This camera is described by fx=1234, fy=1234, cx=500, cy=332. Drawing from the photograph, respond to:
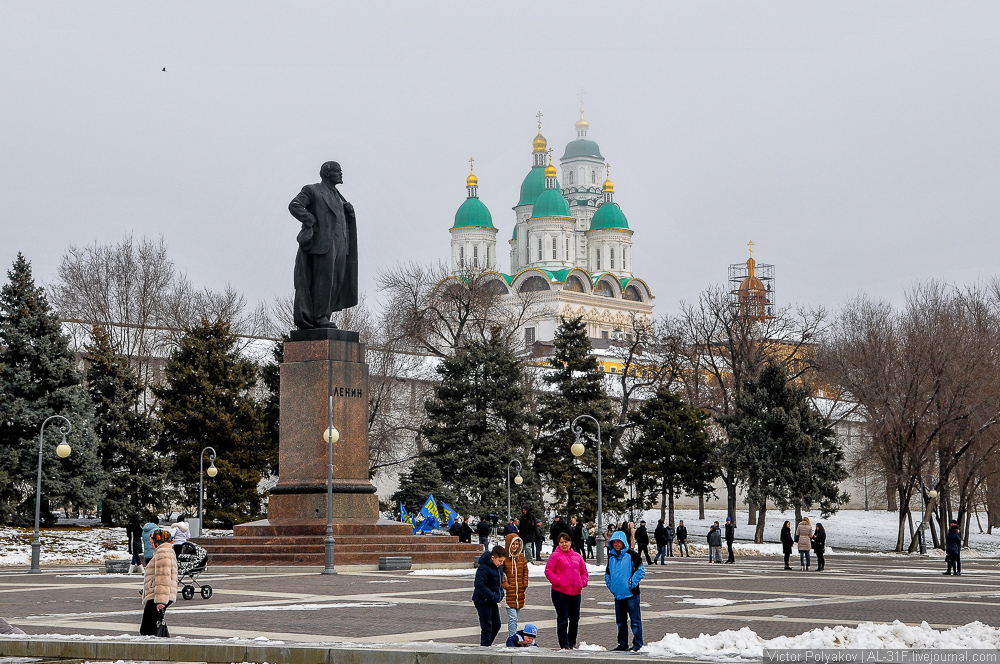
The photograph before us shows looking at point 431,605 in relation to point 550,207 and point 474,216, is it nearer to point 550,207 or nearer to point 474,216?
point 550,207

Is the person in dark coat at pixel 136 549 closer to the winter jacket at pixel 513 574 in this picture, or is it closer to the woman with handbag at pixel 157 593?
the woman with handbag at pixel 157 593

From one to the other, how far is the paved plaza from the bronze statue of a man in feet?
20.1

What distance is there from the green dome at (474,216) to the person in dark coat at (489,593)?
122 meters

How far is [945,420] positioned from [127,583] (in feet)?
97.9

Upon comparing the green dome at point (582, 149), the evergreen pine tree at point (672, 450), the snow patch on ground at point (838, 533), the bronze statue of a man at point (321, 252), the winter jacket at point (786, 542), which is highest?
the green dome at point (582, 149)

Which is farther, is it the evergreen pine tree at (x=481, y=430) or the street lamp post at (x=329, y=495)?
the evergreen pine tree at (x=481, y=430)

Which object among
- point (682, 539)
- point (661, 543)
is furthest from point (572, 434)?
point (661, 543)

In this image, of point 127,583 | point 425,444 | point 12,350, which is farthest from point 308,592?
point 425,444

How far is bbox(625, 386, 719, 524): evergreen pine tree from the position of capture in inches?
1982

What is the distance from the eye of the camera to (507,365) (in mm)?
50188

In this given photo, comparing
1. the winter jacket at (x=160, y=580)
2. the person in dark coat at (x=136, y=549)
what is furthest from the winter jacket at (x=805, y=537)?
the winter jacket at (x=160, y=580)

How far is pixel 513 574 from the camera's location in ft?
40.6

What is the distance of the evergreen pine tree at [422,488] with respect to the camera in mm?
45531

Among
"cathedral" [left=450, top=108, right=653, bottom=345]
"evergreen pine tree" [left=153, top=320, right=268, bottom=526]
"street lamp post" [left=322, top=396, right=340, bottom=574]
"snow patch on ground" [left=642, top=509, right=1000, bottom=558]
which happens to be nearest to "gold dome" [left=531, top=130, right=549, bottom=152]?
"cathedral" [left=450, top=108, right=653, bottom=345]
